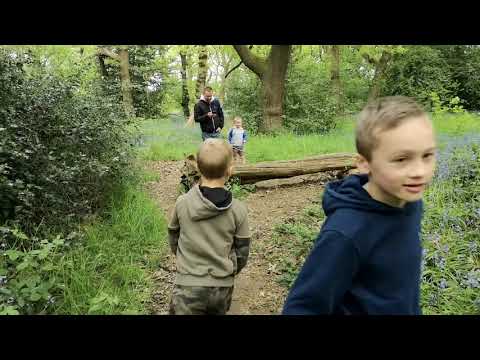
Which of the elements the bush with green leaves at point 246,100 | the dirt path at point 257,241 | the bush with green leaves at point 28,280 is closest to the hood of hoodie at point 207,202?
the bush with green leaves at point 28,280

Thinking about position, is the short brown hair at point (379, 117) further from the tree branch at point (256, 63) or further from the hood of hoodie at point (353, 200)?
the tree branch at point (256, 63)

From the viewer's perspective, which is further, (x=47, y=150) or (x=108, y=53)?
(x=108, y=53)

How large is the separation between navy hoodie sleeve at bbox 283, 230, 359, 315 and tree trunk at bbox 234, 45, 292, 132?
11.8 meters

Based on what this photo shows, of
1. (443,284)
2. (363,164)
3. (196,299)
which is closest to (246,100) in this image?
(443,284)

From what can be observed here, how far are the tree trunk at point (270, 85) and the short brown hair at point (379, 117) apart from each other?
38.5ft

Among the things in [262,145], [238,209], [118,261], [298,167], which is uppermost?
[238,209]

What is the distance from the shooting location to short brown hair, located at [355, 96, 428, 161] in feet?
3.63

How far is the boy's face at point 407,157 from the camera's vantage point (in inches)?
42.8

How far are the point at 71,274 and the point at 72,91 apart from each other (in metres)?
2.72

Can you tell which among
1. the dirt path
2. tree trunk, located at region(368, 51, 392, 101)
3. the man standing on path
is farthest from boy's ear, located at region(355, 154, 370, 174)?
tree trunk, located at region(368, 51, 392, 101)

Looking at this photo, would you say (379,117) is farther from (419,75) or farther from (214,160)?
(419,75)

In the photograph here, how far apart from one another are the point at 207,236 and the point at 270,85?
11.3m

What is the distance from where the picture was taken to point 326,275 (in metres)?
1.16

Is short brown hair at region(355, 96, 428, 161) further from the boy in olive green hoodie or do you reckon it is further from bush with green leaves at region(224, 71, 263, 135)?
bush with green leaves at region(224, 71, 263, 135)
